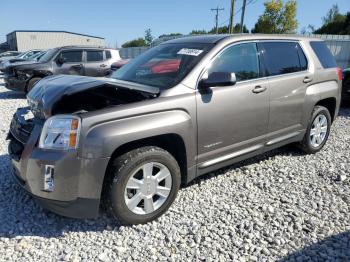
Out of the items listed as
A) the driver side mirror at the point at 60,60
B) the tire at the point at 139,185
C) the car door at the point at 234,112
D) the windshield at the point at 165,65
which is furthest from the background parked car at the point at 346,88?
the driver side mirror at the point at 60,60

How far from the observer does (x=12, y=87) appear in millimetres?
10477

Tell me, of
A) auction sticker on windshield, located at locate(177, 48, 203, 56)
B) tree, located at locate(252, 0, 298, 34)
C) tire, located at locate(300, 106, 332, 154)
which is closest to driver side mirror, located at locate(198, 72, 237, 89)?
auction sticker on windshield, located at locate(177, 48, 203, 56)

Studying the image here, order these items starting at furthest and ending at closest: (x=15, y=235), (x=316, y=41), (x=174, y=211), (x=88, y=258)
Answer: (x=316, y=41) < (x=174, y=211) < (x=15, y=235) < (x=88, y=258)

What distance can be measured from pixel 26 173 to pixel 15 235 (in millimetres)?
627

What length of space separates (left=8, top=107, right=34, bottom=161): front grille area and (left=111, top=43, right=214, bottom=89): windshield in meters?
1.19

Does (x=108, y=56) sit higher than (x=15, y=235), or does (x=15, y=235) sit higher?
(x=108, y=56)

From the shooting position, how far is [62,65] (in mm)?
10820

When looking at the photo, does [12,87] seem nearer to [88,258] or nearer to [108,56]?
[108,56]

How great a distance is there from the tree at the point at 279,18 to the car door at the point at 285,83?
31446 mm

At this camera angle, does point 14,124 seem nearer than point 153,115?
No

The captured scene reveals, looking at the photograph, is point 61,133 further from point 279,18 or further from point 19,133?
point 279,18

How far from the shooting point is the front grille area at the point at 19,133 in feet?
10.2

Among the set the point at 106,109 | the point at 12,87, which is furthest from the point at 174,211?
the point at 12,87

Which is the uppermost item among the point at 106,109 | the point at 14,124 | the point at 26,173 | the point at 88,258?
the point at 106,109
